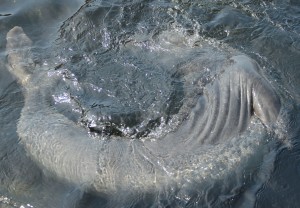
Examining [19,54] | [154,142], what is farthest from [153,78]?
[19,54]

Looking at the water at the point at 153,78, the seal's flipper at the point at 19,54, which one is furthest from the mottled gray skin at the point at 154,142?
the seal's flipper at the point at 19,54

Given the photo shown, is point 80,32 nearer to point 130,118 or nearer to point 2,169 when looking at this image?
point 130,118

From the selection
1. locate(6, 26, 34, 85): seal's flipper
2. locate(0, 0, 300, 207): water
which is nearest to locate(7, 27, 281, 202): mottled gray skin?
locate(0, 0, 300, 207): water

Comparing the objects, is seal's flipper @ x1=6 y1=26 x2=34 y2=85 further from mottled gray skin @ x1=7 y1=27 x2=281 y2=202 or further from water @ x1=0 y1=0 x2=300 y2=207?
mottled gray skin @ x1=7 y1=27 x2=281 y2=202

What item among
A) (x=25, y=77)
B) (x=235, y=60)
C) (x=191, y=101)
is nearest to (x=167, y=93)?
(x=191, y=101)

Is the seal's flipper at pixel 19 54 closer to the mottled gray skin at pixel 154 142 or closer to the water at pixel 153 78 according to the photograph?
the water at pixel 153 78

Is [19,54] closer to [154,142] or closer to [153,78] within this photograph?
[153,78]
